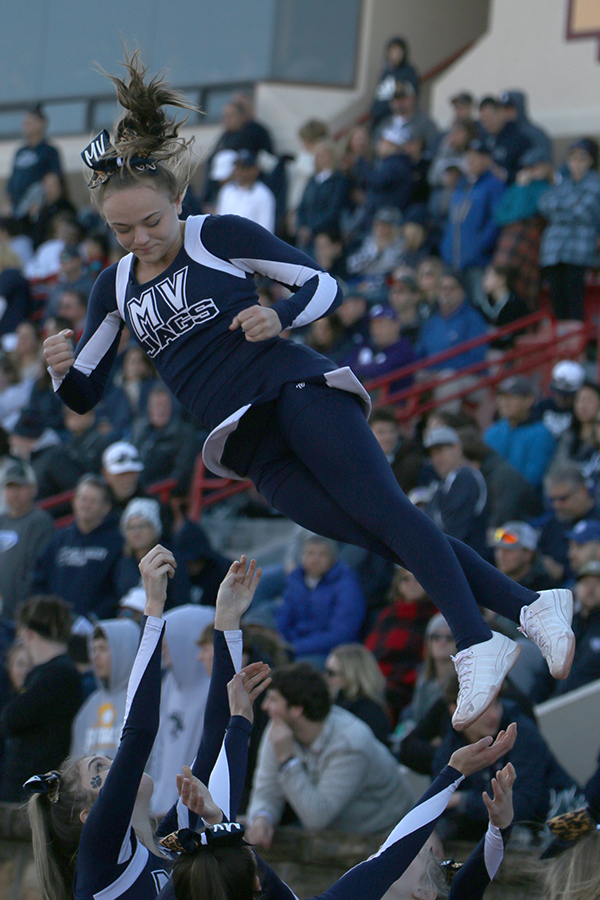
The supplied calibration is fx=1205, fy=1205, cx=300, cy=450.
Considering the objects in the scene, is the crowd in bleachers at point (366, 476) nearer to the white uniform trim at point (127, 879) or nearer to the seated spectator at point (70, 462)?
the seated spectator at point (70, 462)

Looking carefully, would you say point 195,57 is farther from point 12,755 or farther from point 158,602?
point 158,602

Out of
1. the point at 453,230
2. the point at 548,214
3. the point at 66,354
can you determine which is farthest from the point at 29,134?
the point at 66,354

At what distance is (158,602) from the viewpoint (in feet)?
9.55

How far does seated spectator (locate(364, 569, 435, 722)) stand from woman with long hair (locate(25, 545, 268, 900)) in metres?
2.39

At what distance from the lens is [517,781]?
4086 millimetres

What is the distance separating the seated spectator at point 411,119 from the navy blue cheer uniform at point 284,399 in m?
7.47

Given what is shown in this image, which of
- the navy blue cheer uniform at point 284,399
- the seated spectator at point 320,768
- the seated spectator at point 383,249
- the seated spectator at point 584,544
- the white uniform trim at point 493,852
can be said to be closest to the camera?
the white uniform trim at point 493,852

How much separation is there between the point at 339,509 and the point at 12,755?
2.48 m

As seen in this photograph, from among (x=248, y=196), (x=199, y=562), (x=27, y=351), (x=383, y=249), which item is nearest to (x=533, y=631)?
(x=199, y=562)

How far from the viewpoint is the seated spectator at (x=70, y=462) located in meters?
7.96

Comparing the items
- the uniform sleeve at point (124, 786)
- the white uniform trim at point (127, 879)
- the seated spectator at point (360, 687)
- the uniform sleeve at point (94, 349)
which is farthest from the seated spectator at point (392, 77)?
the white uniform trim at point (127, 879)

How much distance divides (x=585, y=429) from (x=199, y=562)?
221cm

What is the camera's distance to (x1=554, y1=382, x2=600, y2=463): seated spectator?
6.48 meters

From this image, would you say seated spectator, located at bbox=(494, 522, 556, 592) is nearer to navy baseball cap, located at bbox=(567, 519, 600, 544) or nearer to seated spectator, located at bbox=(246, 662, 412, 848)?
navy baseball cap, located at bbox=(567, 519, 600, 544)
